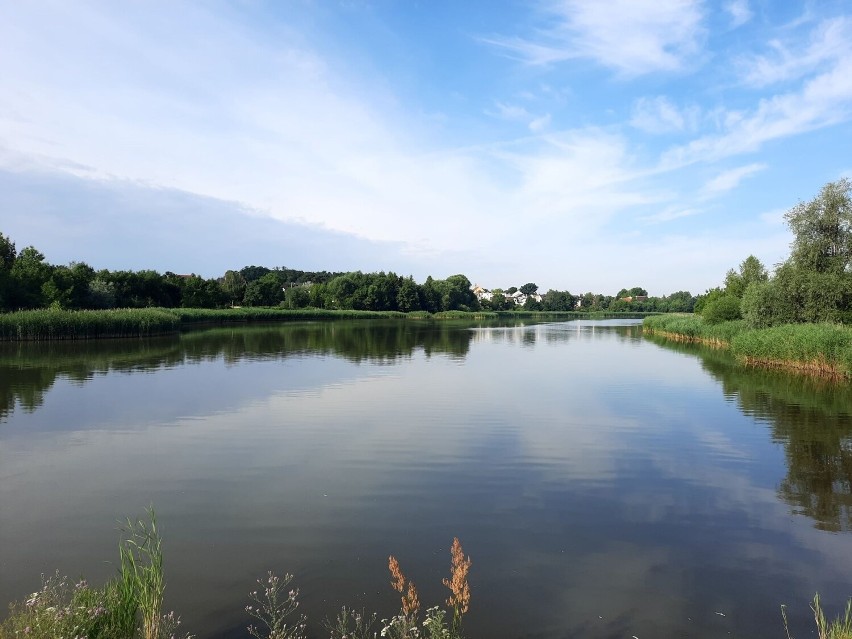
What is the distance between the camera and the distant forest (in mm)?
56625

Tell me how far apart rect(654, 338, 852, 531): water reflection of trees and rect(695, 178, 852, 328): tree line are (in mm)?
6799

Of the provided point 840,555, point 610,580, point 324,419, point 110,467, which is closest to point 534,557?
point 610,580

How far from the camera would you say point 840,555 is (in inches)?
293

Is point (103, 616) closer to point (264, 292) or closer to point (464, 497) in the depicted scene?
point (464, 497)

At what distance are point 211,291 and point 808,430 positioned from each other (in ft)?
301

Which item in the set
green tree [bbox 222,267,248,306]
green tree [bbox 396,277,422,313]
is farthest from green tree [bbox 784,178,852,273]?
green tree [bbox 396,277,422,313]

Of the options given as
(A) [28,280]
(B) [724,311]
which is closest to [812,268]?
(B) [724,311]

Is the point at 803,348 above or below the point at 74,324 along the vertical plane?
above

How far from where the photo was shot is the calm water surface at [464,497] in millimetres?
6316

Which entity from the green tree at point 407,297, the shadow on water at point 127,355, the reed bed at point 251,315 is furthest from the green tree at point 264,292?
the shadow on water at point 127,355

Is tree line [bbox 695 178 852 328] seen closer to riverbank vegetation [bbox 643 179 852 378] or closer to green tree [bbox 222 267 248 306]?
riverbank vegetation [bbox 643 179 852 378]

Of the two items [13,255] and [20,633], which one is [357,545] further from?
[13,255]

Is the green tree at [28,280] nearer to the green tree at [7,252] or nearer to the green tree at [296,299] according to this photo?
the green tree at [7,252]

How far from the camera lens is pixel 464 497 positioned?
9.50 meters
